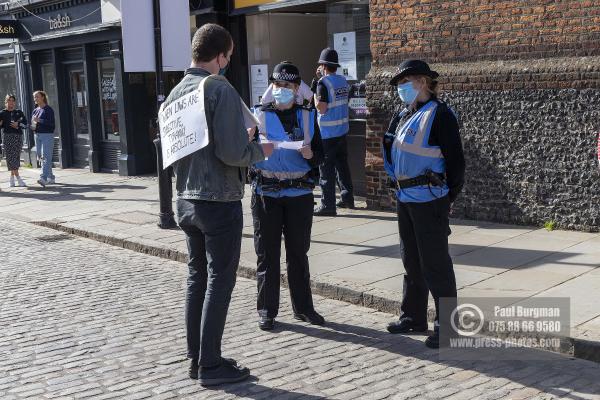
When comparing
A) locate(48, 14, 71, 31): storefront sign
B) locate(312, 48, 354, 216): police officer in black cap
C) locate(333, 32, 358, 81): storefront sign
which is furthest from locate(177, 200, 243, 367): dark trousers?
locate(48, 14, 71, 31): storefront sign

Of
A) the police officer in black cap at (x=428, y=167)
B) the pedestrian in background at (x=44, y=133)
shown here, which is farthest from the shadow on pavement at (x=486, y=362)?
the pedestrian in background at (x=44, y=133)

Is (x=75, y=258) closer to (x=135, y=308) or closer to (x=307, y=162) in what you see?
(x=135, y=308)

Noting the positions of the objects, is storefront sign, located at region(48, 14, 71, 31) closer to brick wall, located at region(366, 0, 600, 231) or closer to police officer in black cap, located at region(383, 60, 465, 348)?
brick wall, located at region(366, 0, 600, 231)

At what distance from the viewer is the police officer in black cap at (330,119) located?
33.9 feet

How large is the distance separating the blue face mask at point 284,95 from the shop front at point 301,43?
19.0 ft

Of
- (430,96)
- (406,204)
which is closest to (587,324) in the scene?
(406,204)

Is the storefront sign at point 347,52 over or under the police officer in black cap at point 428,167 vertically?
over

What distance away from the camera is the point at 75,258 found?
30.7 ft

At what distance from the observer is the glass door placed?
18281 millimetres

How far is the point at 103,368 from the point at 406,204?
2.36 m

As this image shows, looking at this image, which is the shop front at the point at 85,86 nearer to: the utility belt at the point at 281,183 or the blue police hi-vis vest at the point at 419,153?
the utility belt at the point at 281,183

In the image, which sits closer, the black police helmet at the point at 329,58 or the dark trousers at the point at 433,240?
the dark trousers at the point at 433,240

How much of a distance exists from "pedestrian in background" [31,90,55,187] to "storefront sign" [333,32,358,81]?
692cm

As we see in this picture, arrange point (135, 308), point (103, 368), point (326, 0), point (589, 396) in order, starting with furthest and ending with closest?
point (326, 0) → point (135, 308) → point (103, 368) → point (589, 396)
